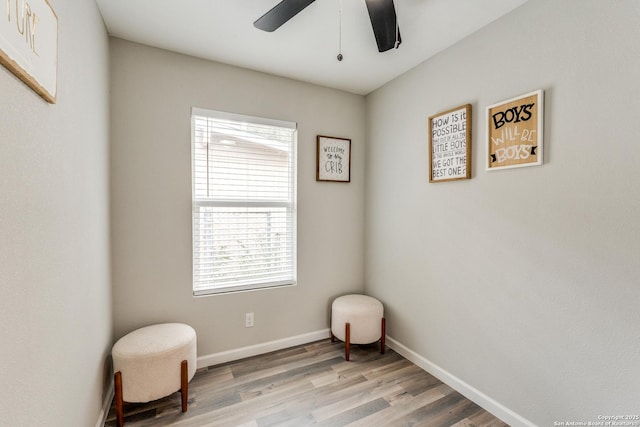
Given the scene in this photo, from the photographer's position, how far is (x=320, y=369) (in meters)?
2.31

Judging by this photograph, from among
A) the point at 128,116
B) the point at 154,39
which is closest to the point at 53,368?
the point at 128,116

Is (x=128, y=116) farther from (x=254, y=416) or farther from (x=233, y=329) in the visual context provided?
(x=254, y=416)

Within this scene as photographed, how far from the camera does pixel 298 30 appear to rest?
1.90 metres

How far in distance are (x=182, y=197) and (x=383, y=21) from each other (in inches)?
72.8

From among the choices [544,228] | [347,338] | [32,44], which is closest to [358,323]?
[347,338]

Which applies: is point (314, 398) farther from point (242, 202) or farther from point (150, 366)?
point (242, 202)

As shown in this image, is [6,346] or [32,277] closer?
[6,346]

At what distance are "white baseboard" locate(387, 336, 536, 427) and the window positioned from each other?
3.96 ft

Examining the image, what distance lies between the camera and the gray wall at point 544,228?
4.27 feet

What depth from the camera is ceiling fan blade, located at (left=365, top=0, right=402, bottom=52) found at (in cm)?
133

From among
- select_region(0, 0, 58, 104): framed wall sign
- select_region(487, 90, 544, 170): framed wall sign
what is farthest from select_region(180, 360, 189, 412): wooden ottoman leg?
select_region(487, 90, 544, 170): framed wall sign

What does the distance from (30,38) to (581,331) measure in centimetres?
255

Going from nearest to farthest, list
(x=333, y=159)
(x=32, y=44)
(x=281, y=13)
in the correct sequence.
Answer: (x=32, y=44) → (x=281, y=13) → (x=333, y=159)

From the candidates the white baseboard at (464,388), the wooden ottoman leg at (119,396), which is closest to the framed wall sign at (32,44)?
the wooden ottoman leg at (119,396)
